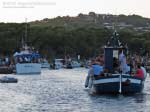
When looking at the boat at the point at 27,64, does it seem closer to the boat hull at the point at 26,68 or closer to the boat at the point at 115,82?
the boat hull at the point at 26,68

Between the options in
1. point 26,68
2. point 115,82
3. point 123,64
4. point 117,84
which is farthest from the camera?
point 26,68

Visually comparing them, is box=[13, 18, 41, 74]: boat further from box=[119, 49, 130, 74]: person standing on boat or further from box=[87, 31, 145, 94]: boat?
box=[119, 49, 130, 74]: person standing on boat

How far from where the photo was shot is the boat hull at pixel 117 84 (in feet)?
170

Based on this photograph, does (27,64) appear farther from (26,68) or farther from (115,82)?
(115,82)

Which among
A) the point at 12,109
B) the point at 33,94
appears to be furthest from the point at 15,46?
the point at 12,109

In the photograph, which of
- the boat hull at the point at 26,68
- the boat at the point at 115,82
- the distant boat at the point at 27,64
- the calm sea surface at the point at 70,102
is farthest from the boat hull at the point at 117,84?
the distant boat at the point at 27,64

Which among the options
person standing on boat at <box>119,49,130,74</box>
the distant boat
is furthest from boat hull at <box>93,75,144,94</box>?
the distant boat

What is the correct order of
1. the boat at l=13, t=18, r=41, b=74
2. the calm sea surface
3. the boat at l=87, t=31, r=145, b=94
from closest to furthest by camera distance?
the calm sea surface, the boat at l=87, t=31, r=145, b=94, the boat at l=13, t=18, r=41, b=74

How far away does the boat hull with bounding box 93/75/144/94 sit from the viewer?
51750 millimetres

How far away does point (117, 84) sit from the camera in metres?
51.9

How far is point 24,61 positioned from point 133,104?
65.1 meters

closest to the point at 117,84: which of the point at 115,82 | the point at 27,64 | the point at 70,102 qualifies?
the point at 115,82

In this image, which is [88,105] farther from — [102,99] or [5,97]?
[5,97]

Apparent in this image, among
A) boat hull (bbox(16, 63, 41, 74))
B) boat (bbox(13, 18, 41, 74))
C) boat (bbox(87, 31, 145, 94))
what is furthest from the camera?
boat (bbox(13, 18, 41, 74))
